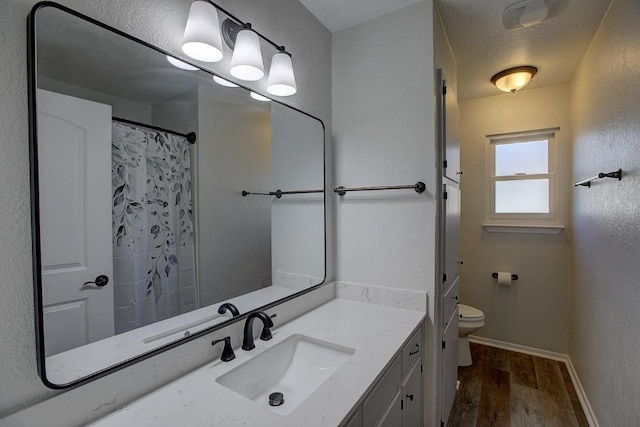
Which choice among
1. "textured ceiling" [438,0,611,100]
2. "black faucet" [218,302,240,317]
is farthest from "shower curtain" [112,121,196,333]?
"textured ceiling" [438,0,611,100]

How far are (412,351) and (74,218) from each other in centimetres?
140

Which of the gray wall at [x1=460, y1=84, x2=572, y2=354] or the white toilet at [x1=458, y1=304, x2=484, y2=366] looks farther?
the gray wall at [x1=460, y1=84, x2=572, y2=354]

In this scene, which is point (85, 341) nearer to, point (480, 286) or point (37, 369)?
point (37, 369)

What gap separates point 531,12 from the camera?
1645 millimetres

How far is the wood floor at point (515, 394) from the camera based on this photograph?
1965 millimetres

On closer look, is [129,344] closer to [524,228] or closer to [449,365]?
[449,365]

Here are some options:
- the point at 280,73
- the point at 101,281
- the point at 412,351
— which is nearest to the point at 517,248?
the point at 412,351

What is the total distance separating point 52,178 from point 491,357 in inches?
132

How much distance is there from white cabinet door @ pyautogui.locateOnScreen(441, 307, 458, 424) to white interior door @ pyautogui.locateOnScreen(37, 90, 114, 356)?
172cm

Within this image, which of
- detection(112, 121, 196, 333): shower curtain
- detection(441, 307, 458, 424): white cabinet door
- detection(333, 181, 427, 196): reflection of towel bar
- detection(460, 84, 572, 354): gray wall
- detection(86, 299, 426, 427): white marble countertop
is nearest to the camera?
detection(86, 299, 426, 427): white marble countertop

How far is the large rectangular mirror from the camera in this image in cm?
73

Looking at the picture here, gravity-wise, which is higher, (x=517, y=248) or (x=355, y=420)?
(x=517, y=248)

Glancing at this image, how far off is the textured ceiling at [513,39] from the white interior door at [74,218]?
5.89 ft

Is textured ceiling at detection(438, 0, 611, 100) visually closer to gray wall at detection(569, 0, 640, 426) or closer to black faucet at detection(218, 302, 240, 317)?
gray wall at detection(569, 0, 640, 426)
